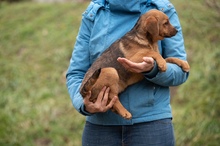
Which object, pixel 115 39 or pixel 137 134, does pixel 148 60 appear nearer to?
pixel 115 39

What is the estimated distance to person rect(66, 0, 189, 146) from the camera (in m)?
3.12

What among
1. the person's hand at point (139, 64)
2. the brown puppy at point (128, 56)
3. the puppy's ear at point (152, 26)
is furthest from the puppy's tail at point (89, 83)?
the puppy's ear at point (152, 26)

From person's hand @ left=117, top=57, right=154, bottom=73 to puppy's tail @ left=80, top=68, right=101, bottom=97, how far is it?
0.21 m

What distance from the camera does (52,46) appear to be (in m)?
11.7

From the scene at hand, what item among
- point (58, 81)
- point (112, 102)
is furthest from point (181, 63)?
point (58, 81)

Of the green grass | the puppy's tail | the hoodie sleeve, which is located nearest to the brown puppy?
the puppy's tail

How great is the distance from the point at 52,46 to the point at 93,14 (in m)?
8.43

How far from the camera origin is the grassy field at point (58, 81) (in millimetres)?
7164

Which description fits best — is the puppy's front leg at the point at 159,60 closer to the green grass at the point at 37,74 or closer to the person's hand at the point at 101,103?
the person's hand at the point at 101,103

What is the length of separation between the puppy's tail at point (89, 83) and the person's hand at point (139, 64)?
0.21m

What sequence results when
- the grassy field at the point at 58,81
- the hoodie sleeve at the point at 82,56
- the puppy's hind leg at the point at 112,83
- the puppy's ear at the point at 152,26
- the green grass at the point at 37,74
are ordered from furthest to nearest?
the green grass at the point at 37,74 < the grassy field at the point at 58,81 < the hoodie sleeve at the point at 82,56 < the puppy's ear at the point at 152,26 < the puppy's hind leg at the point at 112,83

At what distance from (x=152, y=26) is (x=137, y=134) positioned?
77 centimetres

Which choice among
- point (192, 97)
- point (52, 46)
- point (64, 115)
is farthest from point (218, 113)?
point (52, 46)

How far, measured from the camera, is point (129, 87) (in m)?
3.18
